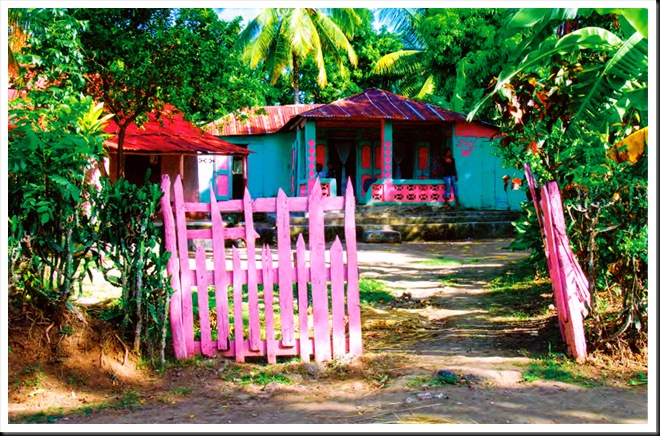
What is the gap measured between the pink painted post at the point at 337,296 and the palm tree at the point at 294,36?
805 inches

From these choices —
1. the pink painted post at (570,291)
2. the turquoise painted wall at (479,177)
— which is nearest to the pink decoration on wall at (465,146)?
the turquoise painted wall at (479,177)

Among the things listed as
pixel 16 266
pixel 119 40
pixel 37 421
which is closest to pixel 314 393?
pixel 37 421

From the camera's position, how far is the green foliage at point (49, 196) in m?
4.43

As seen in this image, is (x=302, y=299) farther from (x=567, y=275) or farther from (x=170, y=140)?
(x=170, y=140)

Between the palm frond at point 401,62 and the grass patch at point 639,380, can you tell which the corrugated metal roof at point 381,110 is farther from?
the grass patch at point 639,380

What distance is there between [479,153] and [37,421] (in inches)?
675

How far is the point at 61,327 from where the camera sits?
4.68 meters

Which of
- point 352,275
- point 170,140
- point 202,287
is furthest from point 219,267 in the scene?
point 170,140

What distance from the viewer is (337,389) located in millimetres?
4566

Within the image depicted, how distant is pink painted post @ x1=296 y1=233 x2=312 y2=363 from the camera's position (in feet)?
16.4

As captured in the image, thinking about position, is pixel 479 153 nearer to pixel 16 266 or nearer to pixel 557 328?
pixel 557 328

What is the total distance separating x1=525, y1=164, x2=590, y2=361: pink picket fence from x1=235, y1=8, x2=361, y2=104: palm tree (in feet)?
67.5

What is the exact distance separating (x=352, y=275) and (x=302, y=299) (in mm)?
434

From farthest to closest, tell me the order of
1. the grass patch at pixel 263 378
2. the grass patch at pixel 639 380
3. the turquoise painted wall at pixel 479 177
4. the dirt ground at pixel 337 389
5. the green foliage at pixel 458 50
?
the green foliage at pixel 458 50
the turquoise painted wall at pixel 479 177
the grass patch at pixel 263 378
the grass patch at pixel 639 380
the dirt ground at pixel 337 389
